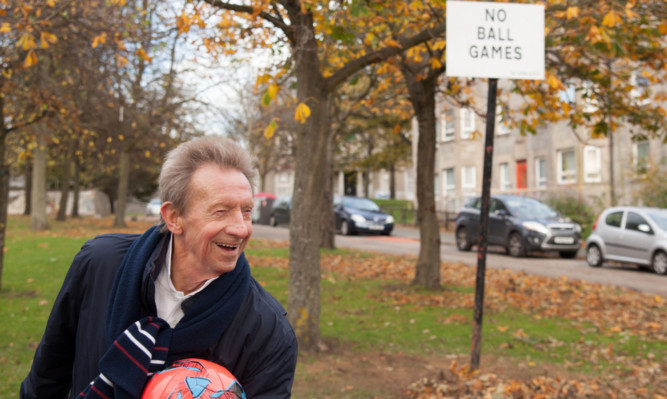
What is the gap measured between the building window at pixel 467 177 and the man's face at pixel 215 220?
125 feet

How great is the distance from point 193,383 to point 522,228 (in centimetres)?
1843

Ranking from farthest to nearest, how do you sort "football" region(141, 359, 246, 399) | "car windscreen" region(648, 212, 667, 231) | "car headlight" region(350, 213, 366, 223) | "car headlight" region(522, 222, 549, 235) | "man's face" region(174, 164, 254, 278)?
1. "car headlight" region(350, 213, 366, 223)
2. "car headlight" region(522, 222, 549, 235)
3. "car windscreen" region(648, 212, 667, 231)
4. "man's face" region(174, 164, 254, 278)
5. "football" region(141, 359, 246, 399)

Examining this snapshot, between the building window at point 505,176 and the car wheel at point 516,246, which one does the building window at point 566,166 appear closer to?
the building window at point 505,176

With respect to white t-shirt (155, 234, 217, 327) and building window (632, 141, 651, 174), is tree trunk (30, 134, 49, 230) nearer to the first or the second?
building window (632, 141, 651, 174)

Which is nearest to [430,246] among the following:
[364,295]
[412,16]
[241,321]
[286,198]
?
[364,295]

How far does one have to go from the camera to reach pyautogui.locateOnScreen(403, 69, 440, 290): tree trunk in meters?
11.5

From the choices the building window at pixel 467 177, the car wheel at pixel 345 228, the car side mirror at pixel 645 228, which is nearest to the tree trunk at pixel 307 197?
the car side mirror at pixel 645 228

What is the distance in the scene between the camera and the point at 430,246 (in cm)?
1159

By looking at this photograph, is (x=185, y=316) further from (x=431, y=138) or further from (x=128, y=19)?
(x=431, y=138)

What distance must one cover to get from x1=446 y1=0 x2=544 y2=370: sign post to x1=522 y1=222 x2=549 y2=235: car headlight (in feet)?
45.1

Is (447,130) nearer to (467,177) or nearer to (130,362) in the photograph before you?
(467,177)

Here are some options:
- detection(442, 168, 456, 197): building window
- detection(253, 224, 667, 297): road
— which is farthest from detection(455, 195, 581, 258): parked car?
detection(442, 168, 456, 197): building window

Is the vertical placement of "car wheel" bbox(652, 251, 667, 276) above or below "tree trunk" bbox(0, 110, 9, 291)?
below

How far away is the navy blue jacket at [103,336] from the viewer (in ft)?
7.32
